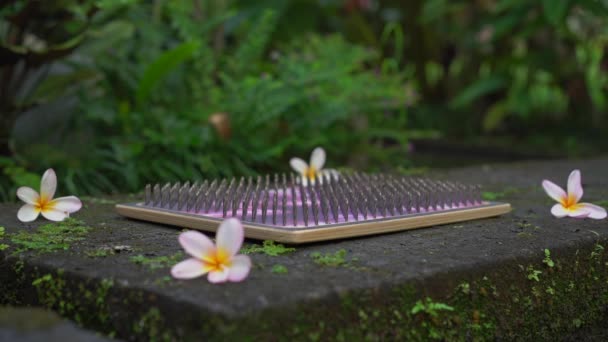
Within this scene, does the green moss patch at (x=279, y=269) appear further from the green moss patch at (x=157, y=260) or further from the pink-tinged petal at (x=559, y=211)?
the pink-tinged petal at (x=559, y=211)

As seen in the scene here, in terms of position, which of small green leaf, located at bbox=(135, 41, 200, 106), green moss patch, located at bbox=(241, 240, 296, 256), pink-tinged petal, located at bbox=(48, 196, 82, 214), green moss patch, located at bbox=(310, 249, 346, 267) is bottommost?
green moss patch, located at bbox=(310, 249, 346, 267)

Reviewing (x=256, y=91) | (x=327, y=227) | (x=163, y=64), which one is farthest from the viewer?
(x=256, y=91)

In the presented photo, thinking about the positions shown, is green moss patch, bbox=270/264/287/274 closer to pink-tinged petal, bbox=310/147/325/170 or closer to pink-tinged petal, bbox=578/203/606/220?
pink-tinged petal, bbox=578/203/606/220

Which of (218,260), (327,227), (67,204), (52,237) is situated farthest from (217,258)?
(67,204)

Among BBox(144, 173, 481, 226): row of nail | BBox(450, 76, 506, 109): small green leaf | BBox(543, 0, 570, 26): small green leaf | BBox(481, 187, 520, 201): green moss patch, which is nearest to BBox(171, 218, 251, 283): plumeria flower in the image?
BBox(144, 173, 481, 226): row of nail

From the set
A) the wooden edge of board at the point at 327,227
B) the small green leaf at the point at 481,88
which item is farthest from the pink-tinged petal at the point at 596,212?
the small green leaf at the point at 481,88

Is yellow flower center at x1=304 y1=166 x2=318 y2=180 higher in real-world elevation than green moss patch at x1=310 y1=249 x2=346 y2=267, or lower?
higher

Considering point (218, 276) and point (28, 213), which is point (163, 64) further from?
point (218, 276)
